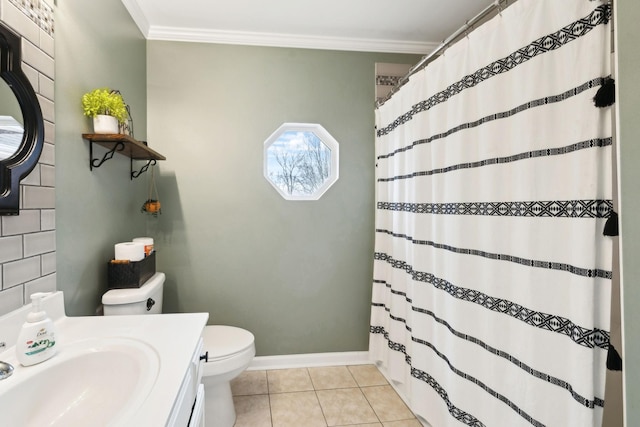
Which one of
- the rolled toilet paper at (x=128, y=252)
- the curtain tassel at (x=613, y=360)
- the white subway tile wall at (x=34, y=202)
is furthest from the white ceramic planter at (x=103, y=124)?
the curtain tassel at (x=613, y=360)

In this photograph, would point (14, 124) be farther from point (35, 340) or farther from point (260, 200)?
point (260, 200)

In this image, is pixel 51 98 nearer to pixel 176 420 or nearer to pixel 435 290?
pixel 176 420

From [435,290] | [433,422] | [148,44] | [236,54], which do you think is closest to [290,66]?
[236,54]

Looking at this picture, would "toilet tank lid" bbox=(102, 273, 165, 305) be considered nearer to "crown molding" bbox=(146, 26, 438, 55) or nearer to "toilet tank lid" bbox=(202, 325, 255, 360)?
"toilet tank lid" bbox=(202, 325, 255, 360)

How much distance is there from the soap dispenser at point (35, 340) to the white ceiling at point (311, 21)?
73.3 inches


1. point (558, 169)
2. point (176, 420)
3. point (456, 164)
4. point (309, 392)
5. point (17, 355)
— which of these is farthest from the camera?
point (309, 392)

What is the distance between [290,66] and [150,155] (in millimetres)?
1190

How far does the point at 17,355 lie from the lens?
867 mm

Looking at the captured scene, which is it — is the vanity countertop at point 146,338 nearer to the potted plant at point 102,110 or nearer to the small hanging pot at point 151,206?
the potted plant at point 102,110

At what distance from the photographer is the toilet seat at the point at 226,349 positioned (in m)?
1.66

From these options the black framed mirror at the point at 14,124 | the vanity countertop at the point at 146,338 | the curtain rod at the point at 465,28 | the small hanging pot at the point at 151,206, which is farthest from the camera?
the small hanging pot at the point at 151,206

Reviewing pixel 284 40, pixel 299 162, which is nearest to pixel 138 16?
pixel 284 40

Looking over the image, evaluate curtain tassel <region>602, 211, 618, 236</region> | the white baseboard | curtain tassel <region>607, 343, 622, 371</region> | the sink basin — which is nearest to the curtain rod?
curtain tassel <region>602, 211, 618, 236</region>

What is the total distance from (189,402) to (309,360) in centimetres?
163
